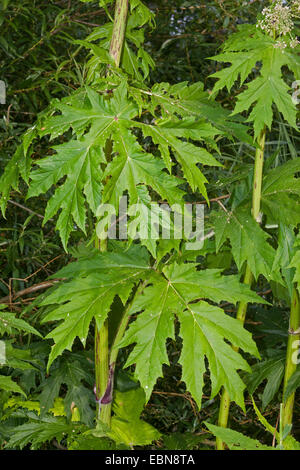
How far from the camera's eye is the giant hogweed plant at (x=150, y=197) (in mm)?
894

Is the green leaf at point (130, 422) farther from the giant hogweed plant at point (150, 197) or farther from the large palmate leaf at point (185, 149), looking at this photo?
the large palmate leaf at point (185, 149)

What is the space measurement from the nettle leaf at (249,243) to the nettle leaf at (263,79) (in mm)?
187

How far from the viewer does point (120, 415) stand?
4.30ft

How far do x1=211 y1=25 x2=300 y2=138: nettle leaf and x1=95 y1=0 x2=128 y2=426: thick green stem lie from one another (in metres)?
0.19

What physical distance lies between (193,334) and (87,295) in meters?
0.20

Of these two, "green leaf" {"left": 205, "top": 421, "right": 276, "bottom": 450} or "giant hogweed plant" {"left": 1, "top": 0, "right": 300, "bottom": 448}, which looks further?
"giant hogweed plant" {"left": 1, "top": 0, "right": 300, "bottom": 448}

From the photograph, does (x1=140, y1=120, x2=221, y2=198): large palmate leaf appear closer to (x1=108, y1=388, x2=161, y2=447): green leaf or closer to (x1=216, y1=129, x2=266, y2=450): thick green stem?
(x1=216, y1=129, x2=266, y2=450): thick green stem

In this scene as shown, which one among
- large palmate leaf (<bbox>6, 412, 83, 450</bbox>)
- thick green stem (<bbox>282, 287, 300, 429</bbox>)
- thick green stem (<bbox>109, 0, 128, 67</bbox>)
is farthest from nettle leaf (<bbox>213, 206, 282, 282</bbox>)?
large palmate leaf (<bbox>6, 412, 83, 450</bbox>)

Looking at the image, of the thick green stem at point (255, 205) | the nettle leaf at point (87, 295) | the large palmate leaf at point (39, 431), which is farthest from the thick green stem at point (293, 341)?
the large palmate leaf at point (39, 431)

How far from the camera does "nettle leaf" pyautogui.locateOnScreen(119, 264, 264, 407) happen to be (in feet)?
3.02

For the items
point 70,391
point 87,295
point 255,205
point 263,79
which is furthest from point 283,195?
point 70,391

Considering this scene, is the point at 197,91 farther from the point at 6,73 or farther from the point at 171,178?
the point at 6,73

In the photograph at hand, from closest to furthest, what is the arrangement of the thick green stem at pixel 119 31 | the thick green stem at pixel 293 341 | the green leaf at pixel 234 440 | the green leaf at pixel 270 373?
the green leaf at pixel 234 440 → the thick green stem at pixel 119 31 → the thick green stem at pixel 293 341 → the green leaf at pixel 270 373

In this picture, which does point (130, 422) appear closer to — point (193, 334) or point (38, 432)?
point (38, 432)
